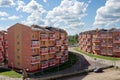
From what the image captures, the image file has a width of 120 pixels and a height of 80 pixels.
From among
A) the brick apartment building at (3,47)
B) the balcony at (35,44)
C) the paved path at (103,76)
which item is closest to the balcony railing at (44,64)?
the balcony at (35,44)

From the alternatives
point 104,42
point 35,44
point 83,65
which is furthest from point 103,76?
point 104,42

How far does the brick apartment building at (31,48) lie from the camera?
8708cm

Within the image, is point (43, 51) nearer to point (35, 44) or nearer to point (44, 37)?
point (44, 37)

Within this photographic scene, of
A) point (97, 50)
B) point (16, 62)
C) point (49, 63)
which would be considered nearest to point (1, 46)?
point (16, 62)

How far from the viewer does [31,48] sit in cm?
8662

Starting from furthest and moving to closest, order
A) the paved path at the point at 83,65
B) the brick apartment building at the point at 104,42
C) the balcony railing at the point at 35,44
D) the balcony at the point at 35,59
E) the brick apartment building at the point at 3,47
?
the brick apartment building at the point at 104,42 → the brick apartment building at the point at 3,47 → the paved path at the point at 83,65 → the balcony railing at the point at 35,44 → the balcony at the point at 35,59

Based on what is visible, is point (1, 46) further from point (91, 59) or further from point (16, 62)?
point (91, 59)

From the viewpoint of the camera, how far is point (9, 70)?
90.9 metres

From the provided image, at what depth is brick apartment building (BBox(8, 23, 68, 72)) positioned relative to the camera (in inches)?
3428

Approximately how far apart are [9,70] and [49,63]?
705 inches

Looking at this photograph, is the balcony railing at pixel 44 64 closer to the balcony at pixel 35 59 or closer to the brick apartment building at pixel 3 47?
the balcony at pixel 35 59

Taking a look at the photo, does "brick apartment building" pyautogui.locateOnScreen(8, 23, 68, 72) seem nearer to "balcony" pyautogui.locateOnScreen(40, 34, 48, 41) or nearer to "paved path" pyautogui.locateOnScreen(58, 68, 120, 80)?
"balcony" pyautogui.locateOnScreen(40, 34, 48, 41)

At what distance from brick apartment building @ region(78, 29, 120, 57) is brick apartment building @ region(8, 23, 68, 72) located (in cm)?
3839

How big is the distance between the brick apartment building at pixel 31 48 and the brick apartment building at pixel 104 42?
38.4 meters
